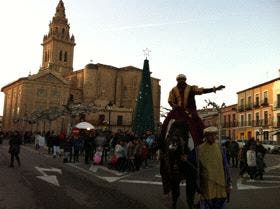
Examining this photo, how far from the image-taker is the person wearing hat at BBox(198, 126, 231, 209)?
19.2 ft

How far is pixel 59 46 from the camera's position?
94.6m

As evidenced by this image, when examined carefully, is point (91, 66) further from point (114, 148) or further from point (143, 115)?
point (114, 148)

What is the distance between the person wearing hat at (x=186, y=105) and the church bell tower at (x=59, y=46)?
86917 mm

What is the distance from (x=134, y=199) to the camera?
881cm

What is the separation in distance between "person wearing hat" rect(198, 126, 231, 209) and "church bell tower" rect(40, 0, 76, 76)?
3475 inches

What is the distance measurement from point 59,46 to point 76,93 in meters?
18.3

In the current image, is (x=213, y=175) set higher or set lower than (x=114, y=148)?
lower

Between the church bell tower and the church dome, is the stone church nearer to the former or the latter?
the church dome

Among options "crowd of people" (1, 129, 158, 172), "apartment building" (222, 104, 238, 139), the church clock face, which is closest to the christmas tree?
"crowd of people" (1, 129, 158, 172)

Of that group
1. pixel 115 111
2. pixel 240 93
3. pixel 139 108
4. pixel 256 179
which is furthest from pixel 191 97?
pixel 115 111

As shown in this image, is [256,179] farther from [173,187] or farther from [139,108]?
[139,108]

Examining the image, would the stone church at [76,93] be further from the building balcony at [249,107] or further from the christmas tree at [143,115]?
the christmas tree at [143,115]

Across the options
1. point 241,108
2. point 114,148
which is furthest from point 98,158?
point 241,108

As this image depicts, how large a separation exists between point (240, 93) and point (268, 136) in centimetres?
1259
